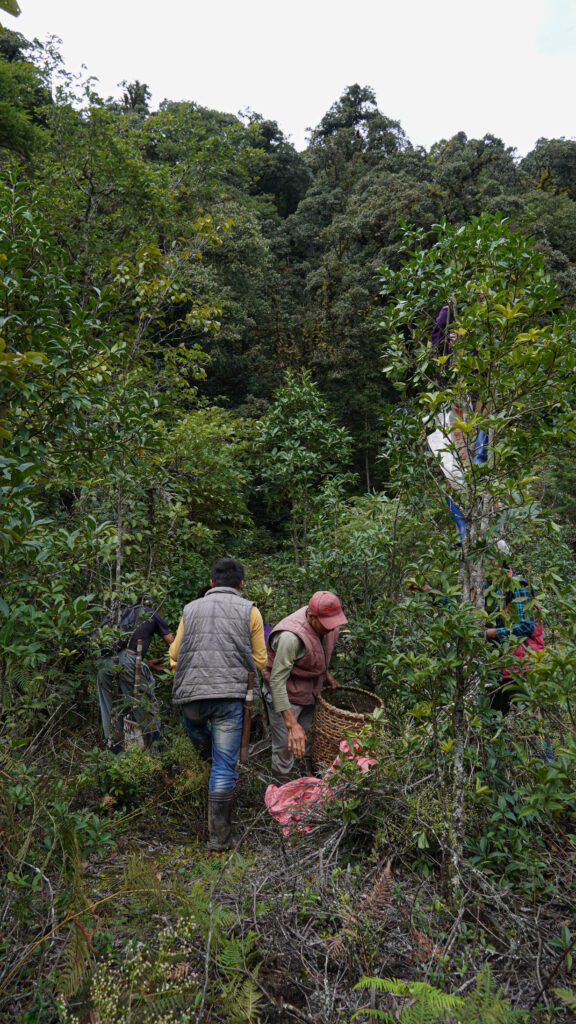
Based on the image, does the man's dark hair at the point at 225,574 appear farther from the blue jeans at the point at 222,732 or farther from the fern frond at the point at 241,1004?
the fern frond at the point at 241,1004

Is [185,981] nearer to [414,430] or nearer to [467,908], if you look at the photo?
[467,908]

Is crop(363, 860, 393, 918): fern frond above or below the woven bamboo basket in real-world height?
above

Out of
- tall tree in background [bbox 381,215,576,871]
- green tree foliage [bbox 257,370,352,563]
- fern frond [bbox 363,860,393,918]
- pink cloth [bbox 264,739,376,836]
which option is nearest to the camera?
fern frond [bbox 363,860,393,918]

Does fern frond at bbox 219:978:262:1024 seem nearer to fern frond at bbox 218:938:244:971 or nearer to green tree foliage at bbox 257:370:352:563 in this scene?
fern frond at bbox 218:938:244:971

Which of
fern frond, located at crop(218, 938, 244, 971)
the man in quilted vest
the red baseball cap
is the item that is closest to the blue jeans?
the man in quilted vest

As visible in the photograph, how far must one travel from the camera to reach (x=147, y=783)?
394 cm

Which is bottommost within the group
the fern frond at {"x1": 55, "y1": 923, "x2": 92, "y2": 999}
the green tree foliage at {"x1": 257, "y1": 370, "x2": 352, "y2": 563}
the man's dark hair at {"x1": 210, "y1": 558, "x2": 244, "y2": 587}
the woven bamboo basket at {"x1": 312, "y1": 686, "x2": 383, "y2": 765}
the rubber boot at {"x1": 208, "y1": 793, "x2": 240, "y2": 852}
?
the rubber boot at {"x1": 208, "y1": 793, "x2": 240, "y2": 852}

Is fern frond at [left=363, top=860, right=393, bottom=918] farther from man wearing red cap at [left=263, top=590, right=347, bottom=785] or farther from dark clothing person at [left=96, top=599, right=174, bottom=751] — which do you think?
dark clothing person at [left=96, top=599, right=174, bottom=751]

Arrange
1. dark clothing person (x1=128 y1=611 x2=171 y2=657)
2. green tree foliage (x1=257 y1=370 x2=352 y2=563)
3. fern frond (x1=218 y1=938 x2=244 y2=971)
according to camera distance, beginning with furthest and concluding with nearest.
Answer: green tree foliage (x1=257 y1=370 x2=352 y2=563) < dark clothing person (x1=128 y1=611 x2=171 y2=657) < fern frond (x1=218 y1=938 x2=244 y2=971)

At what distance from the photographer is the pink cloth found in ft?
9.33

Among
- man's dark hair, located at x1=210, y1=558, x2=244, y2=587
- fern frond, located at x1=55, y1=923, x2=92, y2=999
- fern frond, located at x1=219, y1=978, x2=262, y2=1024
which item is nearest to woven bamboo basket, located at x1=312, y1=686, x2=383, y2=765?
man's dark hair, located at x1=210, y1=558, x2=244, y2=587

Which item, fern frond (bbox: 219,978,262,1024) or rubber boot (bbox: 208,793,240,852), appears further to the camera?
rubber boot (bbox: 208,793,240,852)

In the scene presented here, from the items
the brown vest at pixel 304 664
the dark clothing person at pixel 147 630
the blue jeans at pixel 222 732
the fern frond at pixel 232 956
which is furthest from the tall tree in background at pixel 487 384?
the dark clothing person at pixel 147 630

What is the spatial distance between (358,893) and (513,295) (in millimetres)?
2863
